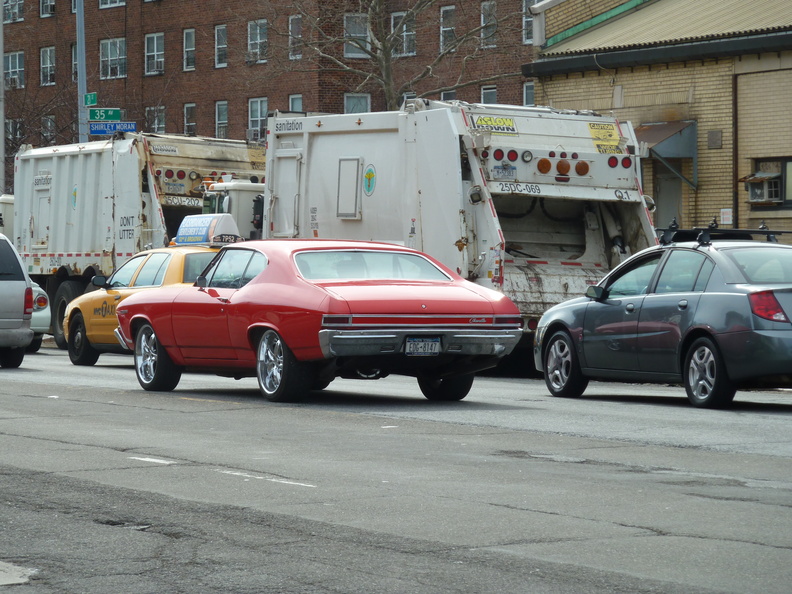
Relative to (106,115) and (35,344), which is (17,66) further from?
(35,344)

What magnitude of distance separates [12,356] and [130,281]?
190 centimetres

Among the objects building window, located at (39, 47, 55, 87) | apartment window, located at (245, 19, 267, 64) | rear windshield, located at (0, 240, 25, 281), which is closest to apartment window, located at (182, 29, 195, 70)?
apartment window, located at (245, 19, 267, 64)

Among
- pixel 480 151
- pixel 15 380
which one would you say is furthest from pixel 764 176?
pixel 15 380

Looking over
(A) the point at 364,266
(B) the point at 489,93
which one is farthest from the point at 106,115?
(B) the point at 489,93

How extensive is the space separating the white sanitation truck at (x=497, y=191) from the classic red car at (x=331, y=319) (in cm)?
466

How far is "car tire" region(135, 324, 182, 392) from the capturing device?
49.2 feet

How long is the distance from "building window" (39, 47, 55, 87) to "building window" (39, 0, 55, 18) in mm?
1636

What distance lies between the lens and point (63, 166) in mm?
26875

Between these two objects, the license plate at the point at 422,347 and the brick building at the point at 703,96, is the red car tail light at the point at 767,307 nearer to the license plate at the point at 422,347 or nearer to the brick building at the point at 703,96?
the license plate at the point at 422,347

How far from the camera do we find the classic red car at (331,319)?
12656 millimetres

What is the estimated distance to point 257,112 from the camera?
58.9 meters

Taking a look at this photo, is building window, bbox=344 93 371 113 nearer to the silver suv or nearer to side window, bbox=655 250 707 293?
the silver suv

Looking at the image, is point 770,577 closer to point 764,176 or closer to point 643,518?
point 643,518

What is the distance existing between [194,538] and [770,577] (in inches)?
99.4
